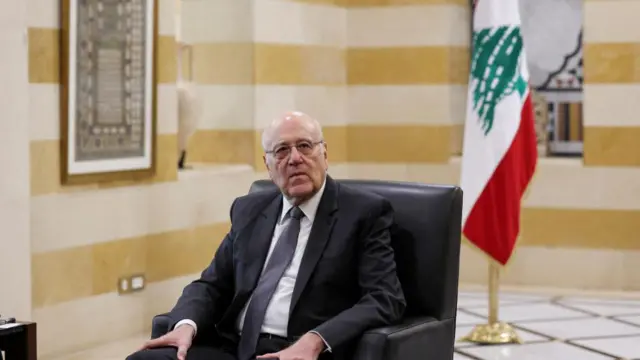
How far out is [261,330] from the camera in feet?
12.2

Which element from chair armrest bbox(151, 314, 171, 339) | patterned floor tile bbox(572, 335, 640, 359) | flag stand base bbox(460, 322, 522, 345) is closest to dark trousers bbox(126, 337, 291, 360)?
chair armrest bbox(151, 314, 171, 339)

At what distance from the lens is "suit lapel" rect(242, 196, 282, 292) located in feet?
12.5

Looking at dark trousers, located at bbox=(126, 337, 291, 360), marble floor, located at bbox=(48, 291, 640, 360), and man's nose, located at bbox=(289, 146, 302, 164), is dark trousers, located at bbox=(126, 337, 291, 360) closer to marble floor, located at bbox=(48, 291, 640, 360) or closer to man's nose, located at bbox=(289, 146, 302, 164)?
man's nose, located at bbox=(289, 146, 302, 164)

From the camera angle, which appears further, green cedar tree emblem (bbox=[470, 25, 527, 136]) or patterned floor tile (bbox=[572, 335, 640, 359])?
green cedar tree emblem (bbox=[470, 25, 527, 136])

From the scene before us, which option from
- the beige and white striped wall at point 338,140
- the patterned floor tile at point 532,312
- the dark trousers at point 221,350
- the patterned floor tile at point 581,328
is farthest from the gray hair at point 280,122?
the patterned floor tile at point 532,312

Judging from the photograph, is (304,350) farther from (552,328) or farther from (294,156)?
(552,328)

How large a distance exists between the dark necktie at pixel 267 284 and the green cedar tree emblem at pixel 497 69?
226 cm

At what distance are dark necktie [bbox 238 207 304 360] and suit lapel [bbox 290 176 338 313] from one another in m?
0.09

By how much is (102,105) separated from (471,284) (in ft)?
10.1

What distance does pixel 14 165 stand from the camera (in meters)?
5.23

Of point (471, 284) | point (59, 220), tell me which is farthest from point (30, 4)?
point (471, 284)

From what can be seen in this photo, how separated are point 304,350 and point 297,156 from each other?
0.68 m

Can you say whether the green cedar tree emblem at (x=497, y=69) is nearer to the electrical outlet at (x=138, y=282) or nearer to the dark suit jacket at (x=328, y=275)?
the electrical outlet at (x=138, y=282)

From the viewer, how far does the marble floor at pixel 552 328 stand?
18.7ft
